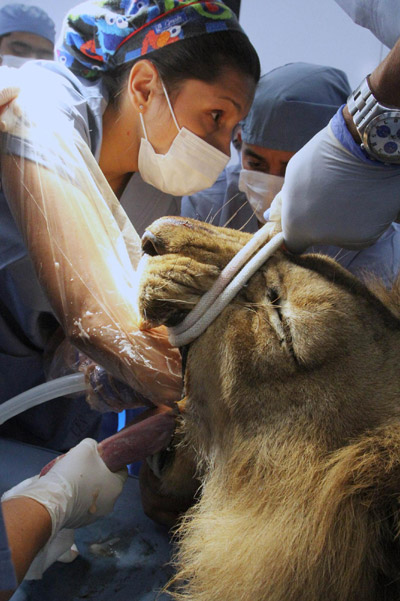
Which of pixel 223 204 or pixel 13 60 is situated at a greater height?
pixel 13 60

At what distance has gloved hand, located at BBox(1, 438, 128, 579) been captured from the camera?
1.26 metres

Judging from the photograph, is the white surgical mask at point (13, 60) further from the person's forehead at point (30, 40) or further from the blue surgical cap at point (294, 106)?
the blue surgical cap at point (294, 106)

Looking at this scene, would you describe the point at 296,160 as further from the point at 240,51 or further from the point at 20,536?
the point at 20,536

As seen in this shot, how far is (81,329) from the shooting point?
3.89 feet

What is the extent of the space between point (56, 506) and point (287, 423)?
53 centimetres

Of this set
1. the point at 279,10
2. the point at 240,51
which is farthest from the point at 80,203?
the point at 279,10

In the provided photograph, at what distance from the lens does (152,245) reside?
1.17 meters

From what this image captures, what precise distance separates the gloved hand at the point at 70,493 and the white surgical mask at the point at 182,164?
0.84 meters

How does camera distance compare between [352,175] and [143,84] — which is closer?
[352,175]

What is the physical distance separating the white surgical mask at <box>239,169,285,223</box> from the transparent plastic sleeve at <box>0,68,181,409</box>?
87 cm

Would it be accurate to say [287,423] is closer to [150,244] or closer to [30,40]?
[150,244]

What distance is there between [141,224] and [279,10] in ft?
2.62

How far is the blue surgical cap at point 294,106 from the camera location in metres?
2.15

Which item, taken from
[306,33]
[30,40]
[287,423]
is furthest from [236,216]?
[287,423]
